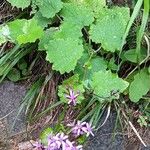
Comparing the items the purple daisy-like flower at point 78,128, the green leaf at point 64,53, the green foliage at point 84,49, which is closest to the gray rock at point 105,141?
the green foliage at point 84,49

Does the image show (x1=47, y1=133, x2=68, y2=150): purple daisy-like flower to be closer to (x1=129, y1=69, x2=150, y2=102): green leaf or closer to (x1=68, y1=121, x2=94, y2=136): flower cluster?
(x1=68, y1=121, x2=94, y2=136): flower cluster

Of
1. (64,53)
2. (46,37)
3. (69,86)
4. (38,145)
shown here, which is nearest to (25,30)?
(46,37)

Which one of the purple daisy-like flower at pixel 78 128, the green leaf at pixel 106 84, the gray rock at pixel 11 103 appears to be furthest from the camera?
the gray rock at pixel 11 103

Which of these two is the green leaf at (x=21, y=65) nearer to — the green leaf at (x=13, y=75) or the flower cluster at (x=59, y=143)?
the green leaf at (x=13, y=75)

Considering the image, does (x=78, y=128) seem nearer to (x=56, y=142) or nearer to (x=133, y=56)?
(x=56, y=142)

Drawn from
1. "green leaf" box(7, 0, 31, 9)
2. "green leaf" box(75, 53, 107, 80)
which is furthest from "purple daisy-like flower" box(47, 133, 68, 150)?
"green leaf" box(7, 0, 31, 9)

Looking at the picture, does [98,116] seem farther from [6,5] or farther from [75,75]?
[6,5]
